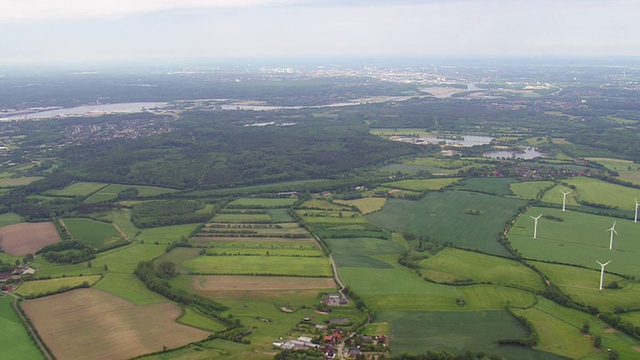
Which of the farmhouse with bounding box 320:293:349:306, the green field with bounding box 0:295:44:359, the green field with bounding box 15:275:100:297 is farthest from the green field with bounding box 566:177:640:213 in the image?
the green field with bounding box 0:295:44:359

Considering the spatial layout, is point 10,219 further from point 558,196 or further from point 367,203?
point 558,196

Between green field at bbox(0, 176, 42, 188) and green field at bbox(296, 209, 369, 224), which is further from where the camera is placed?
green field at bbox(0, 176, 42, 188)

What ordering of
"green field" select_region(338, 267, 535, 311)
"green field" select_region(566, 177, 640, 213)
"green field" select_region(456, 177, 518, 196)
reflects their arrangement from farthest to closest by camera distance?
"green field" select_region(456, 177, 518, 196)
"green field" select_region(566, 177, 640, 213)
"green field" select_region(338, 267, 535, 311)

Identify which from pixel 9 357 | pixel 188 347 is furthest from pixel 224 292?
pixel 9 357

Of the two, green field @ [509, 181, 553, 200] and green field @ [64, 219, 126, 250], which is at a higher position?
green field @ [509, 181, 553, 200]

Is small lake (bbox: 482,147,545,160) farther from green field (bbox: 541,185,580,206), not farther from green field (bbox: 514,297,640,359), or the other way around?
green field (bbox: 514,297,640,359)

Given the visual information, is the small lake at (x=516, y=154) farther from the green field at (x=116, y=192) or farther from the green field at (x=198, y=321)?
the green field at (x=198, y=321)

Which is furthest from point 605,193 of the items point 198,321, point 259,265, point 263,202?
point 198,321
